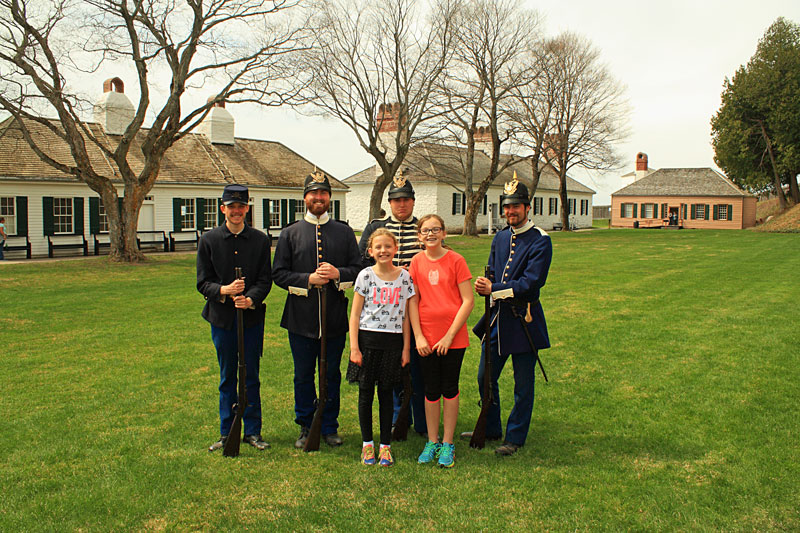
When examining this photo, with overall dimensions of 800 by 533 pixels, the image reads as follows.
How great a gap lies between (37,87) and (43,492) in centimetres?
1772

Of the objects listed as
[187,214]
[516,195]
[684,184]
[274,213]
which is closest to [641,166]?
[684,184]

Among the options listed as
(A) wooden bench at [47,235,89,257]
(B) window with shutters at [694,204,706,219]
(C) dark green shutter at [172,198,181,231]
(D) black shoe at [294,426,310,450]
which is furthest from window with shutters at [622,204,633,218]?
(D) black shoe at [294,426,310,450]

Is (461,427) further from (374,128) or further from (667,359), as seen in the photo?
(374,128)

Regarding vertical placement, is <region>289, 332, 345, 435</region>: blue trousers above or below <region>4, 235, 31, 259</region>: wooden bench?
below

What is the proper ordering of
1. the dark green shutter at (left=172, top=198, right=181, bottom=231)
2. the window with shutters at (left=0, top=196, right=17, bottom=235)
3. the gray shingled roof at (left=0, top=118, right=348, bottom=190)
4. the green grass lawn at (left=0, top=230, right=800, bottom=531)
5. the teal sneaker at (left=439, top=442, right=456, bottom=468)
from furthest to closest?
the dark green shutter at (left=172, top=198, right=181, bottom=231) → the gray shingled roof at (left=0, top=118, right=348, bottom=190) → the window with shutters at (left=0, top=196, right=17, bottom=235) → the teal sneaker at (left=439, top=442, right=456, bottom=468) → the green grass lawn at (left=0, top=230, right=800, bottom=531)

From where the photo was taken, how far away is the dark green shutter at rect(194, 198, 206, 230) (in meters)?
27.2

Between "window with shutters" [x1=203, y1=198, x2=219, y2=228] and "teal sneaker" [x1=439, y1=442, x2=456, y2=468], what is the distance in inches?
982

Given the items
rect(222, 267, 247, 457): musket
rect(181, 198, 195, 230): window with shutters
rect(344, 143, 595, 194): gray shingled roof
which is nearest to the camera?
rect(222, 267, 247, 457): musket

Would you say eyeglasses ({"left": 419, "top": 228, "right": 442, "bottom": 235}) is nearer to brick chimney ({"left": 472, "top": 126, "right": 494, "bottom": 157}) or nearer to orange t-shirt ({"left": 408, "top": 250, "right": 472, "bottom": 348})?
orange t-shirt ({"left": 408, "top": 250, "right": 472, "bottom": 348})

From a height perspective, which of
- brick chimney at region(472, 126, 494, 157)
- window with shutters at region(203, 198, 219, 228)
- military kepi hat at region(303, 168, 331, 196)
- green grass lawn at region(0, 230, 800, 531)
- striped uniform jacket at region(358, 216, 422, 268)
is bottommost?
green grass lawn at region(0, 230, 800, 531)

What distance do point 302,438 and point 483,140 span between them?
46464 mm

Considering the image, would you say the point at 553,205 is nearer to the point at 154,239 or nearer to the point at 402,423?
the point at 154,239

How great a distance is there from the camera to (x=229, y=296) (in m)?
4.45

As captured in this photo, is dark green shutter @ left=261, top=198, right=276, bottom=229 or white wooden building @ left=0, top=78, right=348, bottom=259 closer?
white wooden building @ left=0, top=78, right=348, bottom=259
